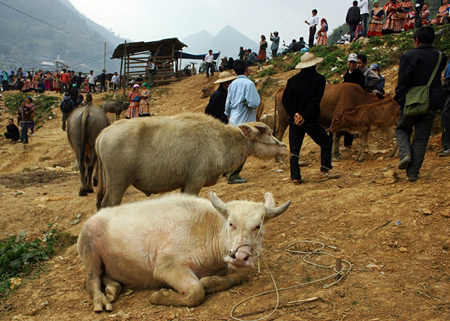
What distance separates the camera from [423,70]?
18.7 ft

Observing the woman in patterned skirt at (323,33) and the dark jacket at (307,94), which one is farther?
the woman in patterned skirt at (323,33)

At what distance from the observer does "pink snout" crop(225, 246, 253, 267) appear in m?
3.40

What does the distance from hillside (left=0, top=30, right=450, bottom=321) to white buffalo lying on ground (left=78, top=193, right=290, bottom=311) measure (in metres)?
0.15

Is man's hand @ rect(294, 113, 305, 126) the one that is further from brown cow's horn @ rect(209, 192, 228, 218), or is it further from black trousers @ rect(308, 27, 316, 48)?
black trousers @ rect(308, 27, 316, 48)

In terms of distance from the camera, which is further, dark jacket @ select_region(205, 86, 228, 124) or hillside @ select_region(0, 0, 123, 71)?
hillside @ select_region(0, 0, 123, 71)

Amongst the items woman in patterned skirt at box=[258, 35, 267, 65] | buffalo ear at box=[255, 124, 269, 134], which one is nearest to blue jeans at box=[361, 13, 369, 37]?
woman in patterned skirt at box=[258, 35, 267, 65]

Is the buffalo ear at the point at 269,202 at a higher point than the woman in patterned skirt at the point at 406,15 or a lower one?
lower

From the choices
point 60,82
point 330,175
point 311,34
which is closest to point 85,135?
point 330,175

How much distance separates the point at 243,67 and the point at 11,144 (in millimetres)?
14304

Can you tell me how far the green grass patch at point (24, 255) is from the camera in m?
5.11

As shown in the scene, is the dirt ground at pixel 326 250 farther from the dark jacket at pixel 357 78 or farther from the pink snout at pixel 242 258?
the dark jacket at pixel 357 78

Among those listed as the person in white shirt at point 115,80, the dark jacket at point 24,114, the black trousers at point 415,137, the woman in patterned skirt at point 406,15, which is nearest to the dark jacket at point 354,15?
the woman in patterned skirt at point 406,15

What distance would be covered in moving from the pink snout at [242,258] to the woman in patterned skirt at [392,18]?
16422mm

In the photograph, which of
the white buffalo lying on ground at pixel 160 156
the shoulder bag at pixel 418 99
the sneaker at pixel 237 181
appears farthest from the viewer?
the sneaker at pixel 237 181
